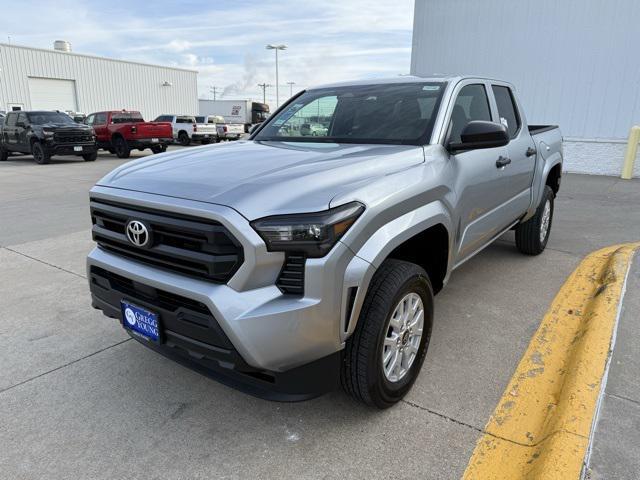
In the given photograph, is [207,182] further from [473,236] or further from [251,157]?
[473,236]

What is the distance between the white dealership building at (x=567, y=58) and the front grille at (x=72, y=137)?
1217 centimetres

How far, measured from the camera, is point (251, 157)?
2.81m

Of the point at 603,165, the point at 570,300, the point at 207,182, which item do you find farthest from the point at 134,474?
the point at 603,165

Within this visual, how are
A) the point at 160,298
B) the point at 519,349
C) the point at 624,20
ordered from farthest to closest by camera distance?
1. the point at 624,20
2. the point at 519,349
3. the point at 160,298

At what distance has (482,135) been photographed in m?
2.95

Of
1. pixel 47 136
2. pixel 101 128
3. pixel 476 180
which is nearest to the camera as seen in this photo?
pixel 476 180

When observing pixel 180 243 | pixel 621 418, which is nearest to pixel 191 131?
pixel 180 243

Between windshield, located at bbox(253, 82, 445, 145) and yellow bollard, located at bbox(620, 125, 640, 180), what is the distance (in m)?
11.2

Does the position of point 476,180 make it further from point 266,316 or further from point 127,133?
point 127,133

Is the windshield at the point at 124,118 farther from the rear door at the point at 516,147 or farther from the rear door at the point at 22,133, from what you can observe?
the rear door at the point at 516,147

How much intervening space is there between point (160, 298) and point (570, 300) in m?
3.40

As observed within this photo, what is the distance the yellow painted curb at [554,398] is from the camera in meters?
2.16

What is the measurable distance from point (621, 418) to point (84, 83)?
37.8 metres

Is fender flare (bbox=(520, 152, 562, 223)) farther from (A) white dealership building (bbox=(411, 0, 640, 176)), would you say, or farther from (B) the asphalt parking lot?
(A) white dealership building (bbox=(411, 0, 640, 176))
